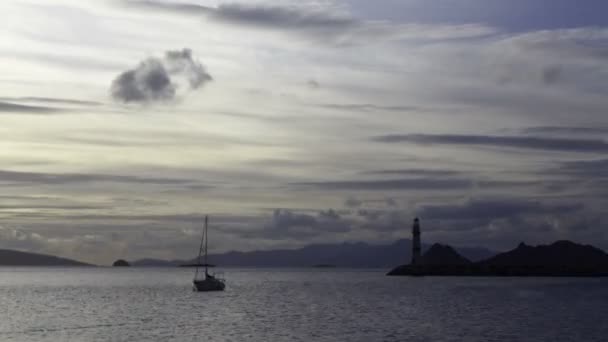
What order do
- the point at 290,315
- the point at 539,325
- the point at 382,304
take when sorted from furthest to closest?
the point at 382,304, the point at 290,315, the point at 539,325

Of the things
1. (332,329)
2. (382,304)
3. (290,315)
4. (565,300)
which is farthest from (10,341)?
(565,300)

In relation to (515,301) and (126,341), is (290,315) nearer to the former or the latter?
(126,341)

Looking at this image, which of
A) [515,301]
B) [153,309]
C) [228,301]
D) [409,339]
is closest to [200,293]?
[228,301]

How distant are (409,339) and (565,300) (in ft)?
226

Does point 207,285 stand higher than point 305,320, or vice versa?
point 207,285

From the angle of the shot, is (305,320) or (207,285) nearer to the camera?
(305,320)

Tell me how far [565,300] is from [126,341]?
85.1m

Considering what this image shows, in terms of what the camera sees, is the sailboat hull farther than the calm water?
Yes

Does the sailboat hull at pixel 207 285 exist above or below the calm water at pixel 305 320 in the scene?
above

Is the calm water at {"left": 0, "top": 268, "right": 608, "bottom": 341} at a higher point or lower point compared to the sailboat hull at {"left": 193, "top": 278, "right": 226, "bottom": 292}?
lower

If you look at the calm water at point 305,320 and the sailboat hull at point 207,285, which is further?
the sailboat hull at point 207,285

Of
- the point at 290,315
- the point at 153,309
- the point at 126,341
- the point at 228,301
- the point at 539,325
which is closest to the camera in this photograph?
the point at 126,341

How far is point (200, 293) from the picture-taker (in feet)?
521

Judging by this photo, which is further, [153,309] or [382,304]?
[382,304]
